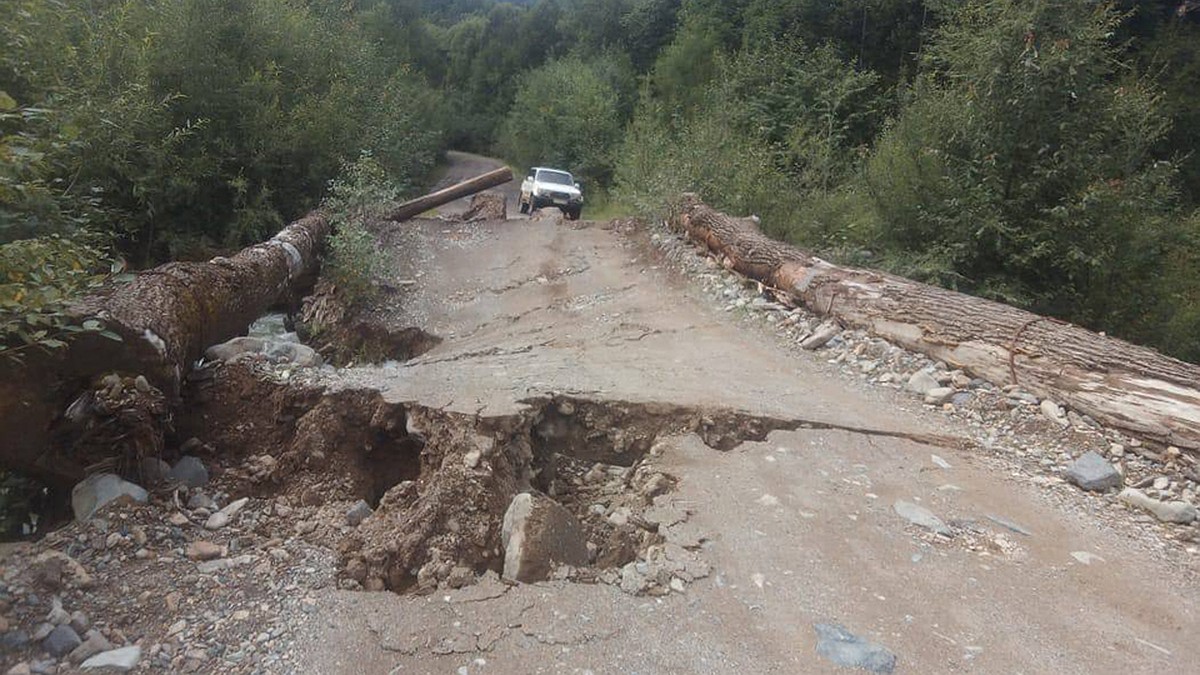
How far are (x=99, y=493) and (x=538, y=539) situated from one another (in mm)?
1795

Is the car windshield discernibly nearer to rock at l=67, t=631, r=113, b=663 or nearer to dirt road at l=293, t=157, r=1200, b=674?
dirt road at l=293, t=157, r=1200, b=674

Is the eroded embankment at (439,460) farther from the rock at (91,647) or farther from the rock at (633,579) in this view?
the rock at (91,647)

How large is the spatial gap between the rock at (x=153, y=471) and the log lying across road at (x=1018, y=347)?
504 cm

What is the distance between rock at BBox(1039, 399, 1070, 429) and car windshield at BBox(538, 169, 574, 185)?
60.2ft

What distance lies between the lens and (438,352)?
7.21 meters

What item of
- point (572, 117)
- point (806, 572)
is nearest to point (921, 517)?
point (806, 572)

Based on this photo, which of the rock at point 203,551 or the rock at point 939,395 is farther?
the rock at point 939,395

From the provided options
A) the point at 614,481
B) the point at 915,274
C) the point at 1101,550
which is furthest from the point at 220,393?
the point at 915,274

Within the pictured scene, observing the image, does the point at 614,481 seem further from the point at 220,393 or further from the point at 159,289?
the point at 159,289

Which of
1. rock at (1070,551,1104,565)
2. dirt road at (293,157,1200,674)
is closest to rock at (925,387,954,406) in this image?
dirt road at (293,157,1200,674)

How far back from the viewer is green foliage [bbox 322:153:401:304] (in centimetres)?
880

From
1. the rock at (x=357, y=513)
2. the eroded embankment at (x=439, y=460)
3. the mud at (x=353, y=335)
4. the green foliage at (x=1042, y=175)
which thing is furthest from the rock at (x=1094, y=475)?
the mud at (x=353, y=335)

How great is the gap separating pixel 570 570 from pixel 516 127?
38.5m

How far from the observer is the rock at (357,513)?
324 centimetres
